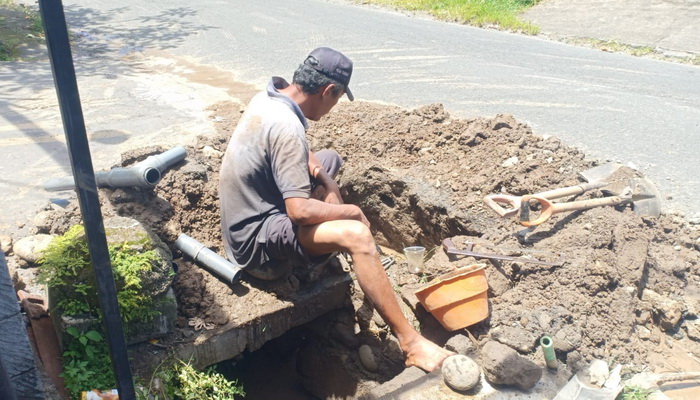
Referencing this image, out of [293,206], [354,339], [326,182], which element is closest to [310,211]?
[293,206]

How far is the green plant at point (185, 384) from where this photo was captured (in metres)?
3.10

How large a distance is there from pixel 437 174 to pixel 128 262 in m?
2.75

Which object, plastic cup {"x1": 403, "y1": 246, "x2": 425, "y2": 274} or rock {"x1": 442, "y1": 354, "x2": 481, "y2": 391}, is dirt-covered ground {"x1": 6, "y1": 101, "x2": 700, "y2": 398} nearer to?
plastic cup {"x1": 403, "y1": 246, "x2": 425, "y2": 274}

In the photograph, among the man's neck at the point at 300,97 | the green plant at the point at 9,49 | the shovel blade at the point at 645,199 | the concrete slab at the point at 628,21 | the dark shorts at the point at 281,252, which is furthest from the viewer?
the concrete slab at the point at 628,21

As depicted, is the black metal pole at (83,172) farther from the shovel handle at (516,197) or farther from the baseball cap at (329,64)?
the shovel handle at (516,197)

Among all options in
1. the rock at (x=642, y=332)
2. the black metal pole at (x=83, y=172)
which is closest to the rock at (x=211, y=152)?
the black metal pole at (x=83, y=172)

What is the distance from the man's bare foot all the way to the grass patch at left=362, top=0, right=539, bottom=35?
9.69m

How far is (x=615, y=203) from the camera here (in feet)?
13.8

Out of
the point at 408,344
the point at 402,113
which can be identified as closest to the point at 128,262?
the point at 408,344

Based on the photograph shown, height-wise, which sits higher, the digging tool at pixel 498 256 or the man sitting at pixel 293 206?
the man sitting at pixel 293 206

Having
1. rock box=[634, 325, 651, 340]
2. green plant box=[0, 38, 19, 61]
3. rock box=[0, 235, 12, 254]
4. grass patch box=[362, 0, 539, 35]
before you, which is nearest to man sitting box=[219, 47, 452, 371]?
rock box=[634, 325, 651, 340]

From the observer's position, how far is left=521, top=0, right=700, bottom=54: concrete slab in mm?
10688

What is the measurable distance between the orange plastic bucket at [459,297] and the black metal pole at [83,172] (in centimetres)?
186

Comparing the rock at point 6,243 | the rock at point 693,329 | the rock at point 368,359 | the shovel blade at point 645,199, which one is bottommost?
the rock at point 368,359
